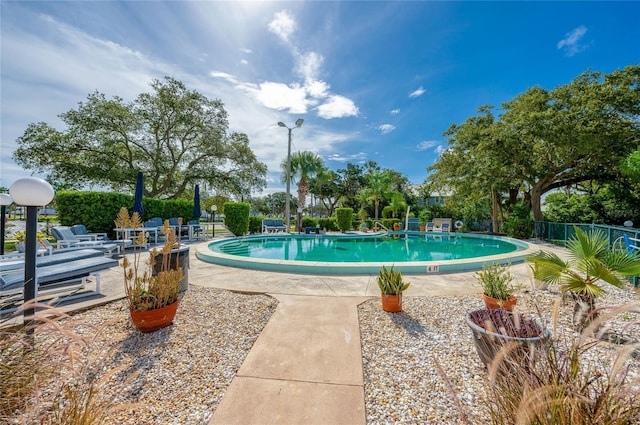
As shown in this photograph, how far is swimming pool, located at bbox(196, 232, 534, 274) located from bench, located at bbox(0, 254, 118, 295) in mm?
2896

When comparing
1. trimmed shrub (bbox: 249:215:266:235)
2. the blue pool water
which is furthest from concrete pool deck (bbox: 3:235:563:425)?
trimmed shrub (bbox: 249:215:266:235)

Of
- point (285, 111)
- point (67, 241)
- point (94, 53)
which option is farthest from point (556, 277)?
point (285, 111)

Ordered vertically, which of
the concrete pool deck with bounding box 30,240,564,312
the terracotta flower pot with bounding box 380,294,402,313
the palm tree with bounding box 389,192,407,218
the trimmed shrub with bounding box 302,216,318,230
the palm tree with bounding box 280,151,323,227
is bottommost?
the concrete pool deck with bounding box 30,240,564,312

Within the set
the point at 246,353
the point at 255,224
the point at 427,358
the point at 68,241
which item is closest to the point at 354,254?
the point at 255,224

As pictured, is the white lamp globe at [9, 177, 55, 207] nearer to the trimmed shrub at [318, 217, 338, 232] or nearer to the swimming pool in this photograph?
the swimming pool

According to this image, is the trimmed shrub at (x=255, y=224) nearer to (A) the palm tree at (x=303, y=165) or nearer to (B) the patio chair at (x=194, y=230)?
(B) the patio chair at (x=194, y=230)

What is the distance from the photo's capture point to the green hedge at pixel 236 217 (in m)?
13.7

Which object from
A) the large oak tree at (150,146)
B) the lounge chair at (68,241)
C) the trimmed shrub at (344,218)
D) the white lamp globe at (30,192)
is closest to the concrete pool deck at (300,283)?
the white lamp globe at (30,192)

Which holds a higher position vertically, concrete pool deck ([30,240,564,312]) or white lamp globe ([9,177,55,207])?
white lamp globe ([9,177,55,207])

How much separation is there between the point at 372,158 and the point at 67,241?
Answer: 29.1m

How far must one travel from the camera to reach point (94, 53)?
8719 mm

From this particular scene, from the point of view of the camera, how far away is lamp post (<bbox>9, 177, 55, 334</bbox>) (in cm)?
234

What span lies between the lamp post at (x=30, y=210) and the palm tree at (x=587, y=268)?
5.82 m

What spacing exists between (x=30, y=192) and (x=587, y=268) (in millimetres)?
6218
